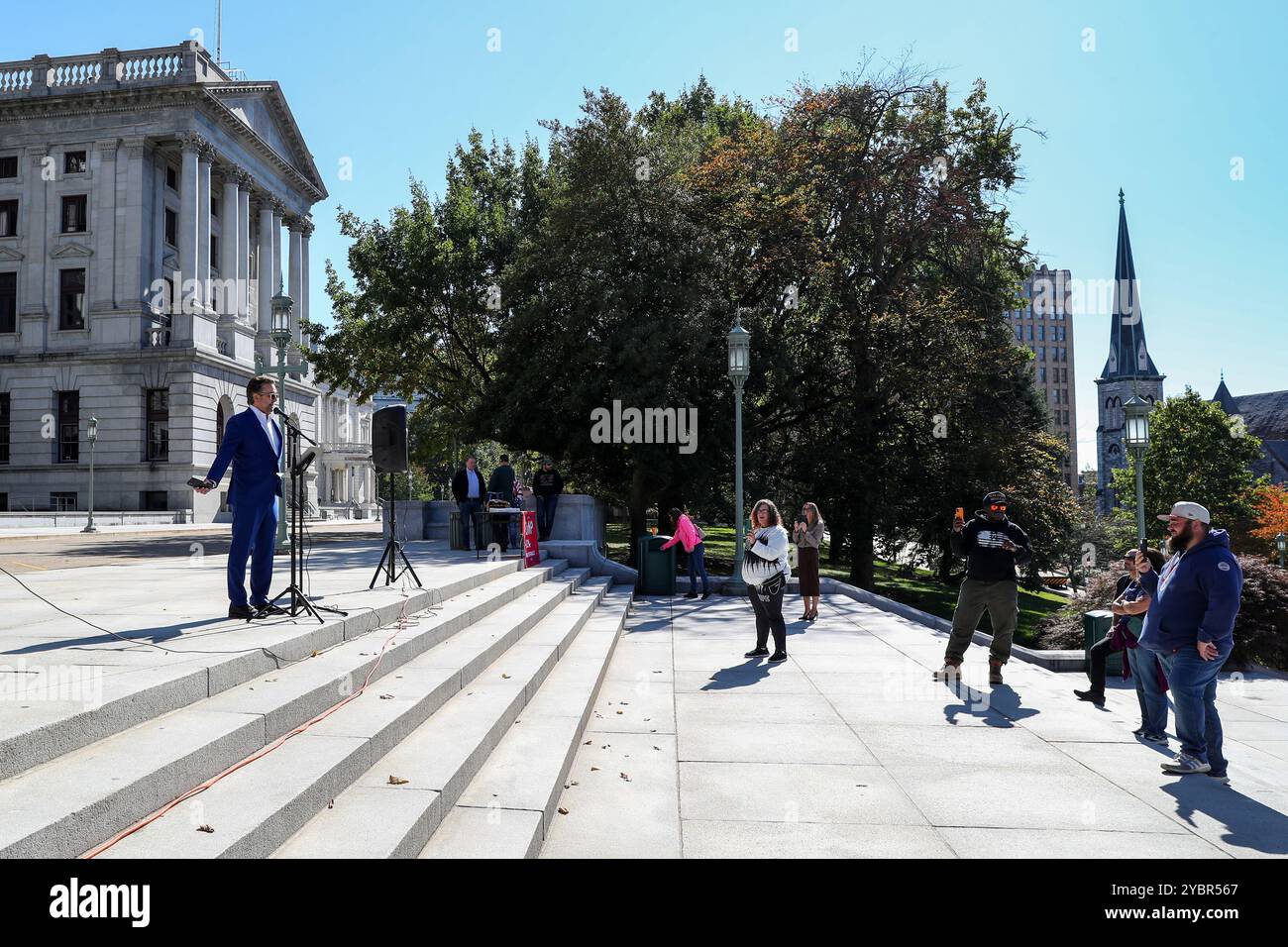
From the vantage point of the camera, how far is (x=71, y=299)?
138ft

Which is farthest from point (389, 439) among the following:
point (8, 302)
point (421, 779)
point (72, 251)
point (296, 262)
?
point (296, 262)

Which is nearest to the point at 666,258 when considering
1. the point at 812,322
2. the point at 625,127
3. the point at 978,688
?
the point at 625,127

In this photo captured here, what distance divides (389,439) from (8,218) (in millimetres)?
48142

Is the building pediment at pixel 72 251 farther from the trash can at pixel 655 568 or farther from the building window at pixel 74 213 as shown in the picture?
the trash can at pixel 655 568

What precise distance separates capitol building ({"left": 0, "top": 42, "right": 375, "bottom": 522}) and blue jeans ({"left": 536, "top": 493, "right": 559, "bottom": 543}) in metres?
26.3

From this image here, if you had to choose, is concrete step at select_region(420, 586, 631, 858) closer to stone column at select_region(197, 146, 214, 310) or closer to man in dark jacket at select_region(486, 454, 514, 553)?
man in dark jacket at select_region(486, 454, 514, 553)

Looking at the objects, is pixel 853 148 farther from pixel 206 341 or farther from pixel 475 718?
pixel 206 341

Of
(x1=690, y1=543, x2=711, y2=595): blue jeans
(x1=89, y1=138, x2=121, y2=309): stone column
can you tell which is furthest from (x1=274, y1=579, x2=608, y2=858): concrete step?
(x1=89, y1=138, x2=121, y2=309): stone column

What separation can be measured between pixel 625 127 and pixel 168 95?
103 ft

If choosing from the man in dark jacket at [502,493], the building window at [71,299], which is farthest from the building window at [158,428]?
the man in dark jacket at [502,493]

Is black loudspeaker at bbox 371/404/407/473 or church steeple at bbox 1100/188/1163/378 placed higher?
church steeple at bbox 1100/188/1163/378

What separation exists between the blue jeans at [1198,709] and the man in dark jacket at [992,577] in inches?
95.8

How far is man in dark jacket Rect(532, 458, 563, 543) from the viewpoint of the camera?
1975cm

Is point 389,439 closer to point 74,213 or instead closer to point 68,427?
point 68,427
